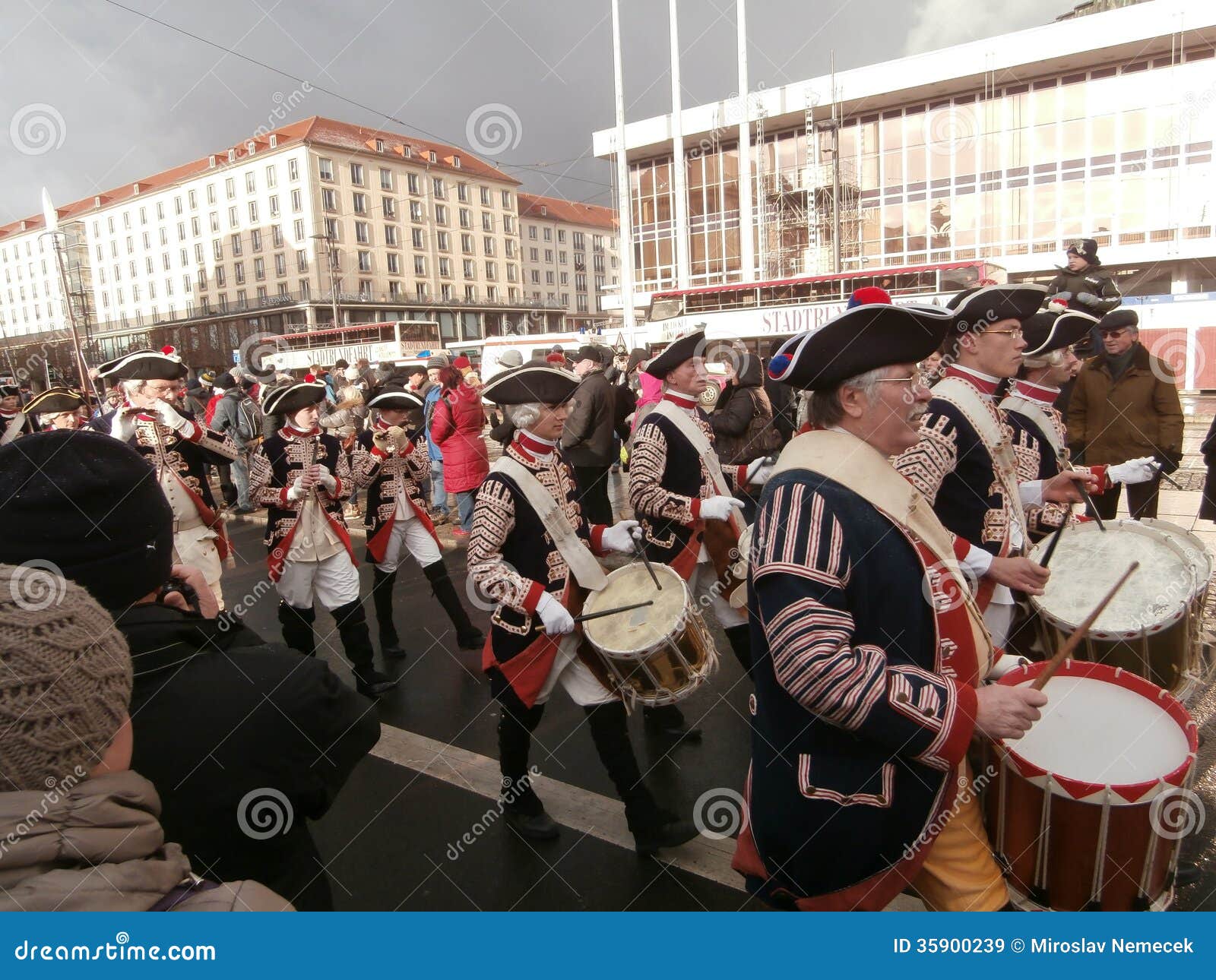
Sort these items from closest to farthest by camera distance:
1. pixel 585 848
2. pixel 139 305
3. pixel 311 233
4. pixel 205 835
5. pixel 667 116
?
pixel 205 835 → pixel 585 848 → pixel 667 116 → pixel 311 233 → pixel 139 305

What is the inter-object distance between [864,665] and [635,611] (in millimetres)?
1766

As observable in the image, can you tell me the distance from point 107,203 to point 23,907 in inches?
3338

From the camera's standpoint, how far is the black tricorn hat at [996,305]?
3299mm

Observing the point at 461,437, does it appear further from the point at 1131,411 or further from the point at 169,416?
the point at 1131,411

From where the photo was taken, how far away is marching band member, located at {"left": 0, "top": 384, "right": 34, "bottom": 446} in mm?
7230

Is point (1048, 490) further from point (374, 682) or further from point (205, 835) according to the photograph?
point (374, 682)

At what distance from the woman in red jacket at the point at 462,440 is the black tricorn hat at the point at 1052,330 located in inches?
205

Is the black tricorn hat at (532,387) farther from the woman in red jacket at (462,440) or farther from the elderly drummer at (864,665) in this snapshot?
the woman in red jacket at (462,440)

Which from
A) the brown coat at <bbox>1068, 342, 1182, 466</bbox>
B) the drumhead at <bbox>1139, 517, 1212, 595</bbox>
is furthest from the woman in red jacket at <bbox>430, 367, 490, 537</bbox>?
the drumhead at <bbox>1139, 517, 1212, 595</bbox>

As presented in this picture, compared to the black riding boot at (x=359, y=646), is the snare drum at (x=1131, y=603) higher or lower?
higher

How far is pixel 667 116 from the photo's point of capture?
144 feet

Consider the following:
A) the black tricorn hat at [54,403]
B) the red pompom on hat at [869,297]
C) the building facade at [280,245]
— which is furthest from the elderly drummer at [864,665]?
the building facade at [280,245]

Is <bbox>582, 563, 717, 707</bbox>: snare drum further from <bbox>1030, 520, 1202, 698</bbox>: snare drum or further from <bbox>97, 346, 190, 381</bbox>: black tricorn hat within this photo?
<bbox>97, 346, 190, 381</bbox>: black tricorn hat

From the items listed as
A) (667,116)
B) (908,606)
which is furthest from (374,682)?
(667,116)
